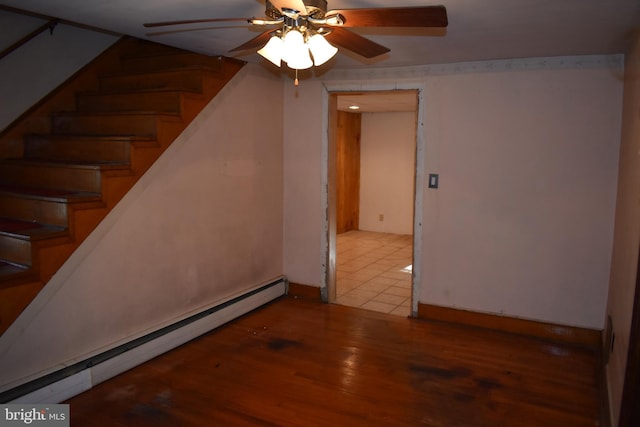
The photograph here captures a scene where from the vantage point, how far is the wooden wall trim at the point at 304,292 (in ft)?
13.8

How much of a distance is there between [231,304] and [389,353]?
1283mm

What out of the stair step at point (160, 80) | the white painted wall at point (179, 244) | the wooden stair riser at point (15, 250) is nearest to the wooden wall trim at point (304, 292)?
the white painted wall at point (179, 244)

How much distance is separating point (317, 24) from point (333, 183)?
2.22 m

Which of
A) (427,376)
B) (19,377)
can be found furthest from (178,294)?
(427,376)

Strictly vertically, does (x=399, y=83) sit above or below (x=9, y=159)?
above

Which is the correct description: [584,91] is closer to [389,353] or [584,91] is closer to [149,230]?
[389,353]

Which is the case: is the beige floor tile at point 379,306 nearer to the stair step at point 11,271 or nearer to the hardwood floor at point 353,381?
the hardwood floor at point 353,381

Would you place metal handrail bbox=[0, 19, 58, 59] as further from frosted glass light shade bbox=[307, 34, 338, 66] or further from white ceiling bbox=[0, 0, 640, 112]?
frosted glass light shade bbox=[307, 34, 338, 66]

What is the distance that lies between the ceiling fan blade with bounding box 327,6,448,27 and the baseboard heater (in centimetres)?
224

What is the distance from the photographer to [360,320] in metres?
3.76

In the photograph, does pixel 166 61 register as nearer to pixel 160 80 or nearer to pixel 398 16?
pixel 160 80

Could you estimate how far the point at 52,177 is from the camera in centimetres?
288

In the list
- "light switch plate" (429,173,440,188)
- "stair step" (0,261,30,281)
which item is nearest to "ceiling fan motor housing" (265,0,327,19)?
"stair step" (0,261,30,281)

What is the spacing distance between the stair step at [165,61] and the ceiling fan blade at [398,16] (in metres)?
1.72
